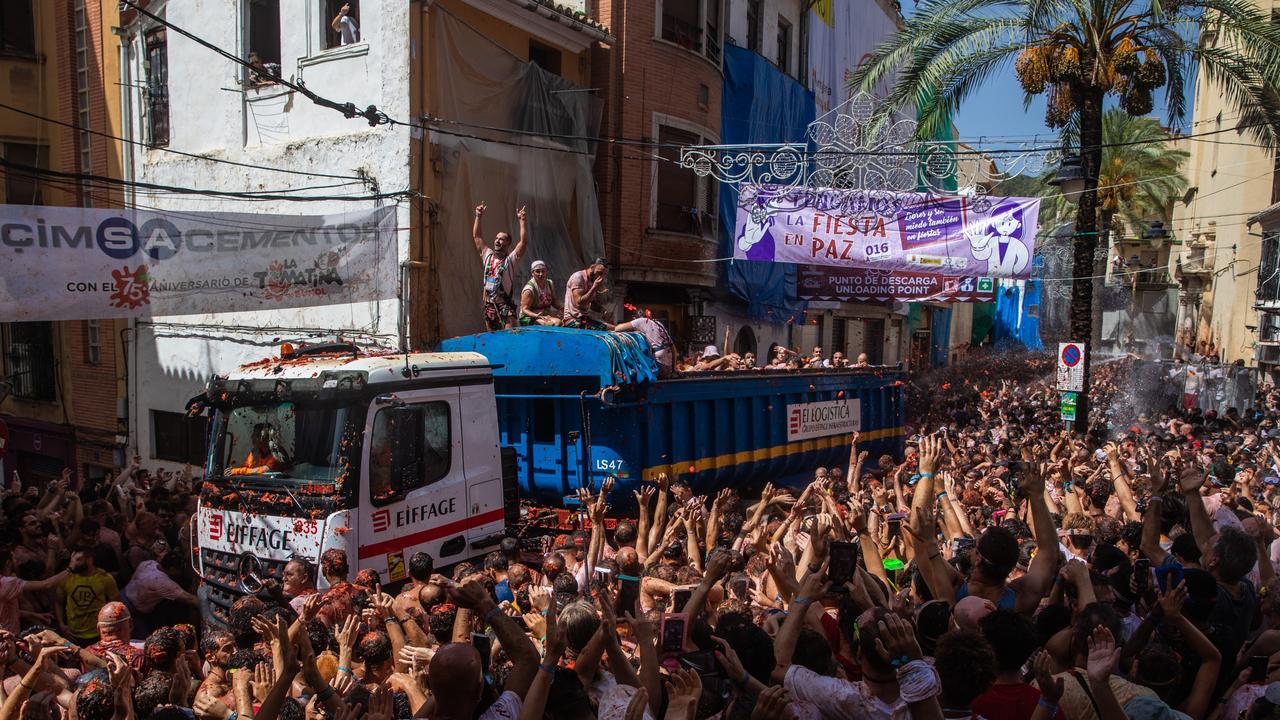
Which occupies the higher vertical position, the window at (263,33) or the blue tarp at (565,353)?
the window at (263,33)

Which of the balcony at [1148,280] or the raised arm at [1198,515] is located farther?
the balcony at [1148,280]

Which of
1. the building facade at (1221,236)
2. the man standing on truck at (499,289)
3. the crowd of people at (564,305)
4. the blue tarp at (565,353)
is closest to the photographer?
the blue tarp at (565,353)

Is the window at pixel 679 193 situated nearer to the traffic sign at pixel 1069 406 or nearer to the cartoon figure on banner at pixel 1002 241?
the cartoon figure on banner at pixel 1002 241

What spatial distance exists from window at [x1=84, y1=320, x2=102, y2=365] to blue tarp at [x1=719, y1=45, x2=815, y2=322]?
12.4 m

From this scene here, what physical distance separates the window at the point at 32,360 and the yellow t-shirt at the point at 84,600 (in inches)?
532

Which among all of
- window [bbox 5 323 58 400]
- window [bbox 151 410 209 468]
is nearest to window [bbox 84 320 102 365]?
window [bbox 5 323 58 400]

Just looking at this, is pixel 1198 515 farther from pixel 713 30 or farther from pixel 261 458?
pixel 713 30

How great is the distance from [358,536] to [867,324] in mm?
24059

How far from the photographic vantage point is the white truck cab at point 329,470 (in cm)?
686

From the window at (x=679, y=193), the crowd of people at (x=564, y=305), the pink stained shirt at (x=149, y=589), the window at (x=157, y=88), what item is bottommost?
the pink stained shirt at (x=149, y=589)

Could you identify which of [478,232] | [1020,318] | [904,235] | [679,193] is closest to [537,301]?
[478,232]

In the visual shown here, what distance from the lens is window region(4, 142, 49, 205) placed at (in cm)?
1602

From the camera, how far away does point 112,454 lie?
647 inches

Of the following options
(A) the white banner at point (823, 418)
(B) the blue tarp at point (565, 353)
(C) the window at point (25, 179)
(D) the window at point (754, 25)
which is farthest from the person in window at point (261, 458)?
(D) the window at point (754, 25)
